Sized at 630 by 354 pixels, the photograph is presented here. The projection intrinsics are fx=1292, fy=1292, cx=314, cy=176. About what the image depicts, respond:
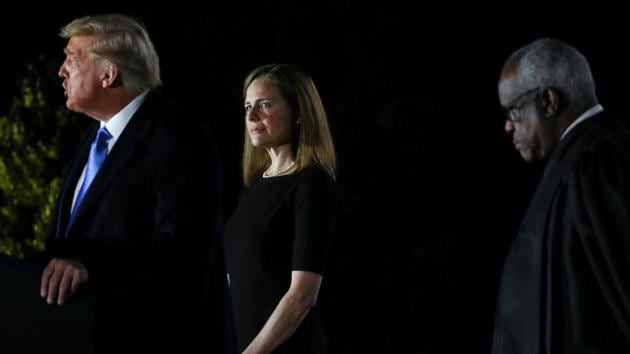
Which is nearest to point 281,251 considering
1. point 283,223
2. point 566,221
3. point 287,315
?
point 283,223

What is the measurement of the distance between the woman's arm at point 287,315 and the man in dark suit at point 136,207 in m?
0.48

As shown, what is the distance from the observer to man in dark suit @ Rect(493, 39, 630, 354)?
3510 mm

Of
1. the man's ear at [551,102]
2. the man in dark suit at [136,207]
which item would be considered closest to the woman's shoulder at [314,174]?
the man in dark suit at [136,207]

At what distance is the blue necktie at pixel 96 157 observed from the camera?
3.72 meters

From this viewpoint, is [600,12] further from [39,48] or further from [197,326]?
[197,326]

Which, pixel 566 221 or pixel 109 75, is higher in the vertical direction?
pixel 109 75

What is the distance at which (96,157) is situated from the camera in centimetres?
376

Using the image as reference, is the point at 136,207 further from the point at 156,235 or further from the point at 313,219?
the point at 313,219

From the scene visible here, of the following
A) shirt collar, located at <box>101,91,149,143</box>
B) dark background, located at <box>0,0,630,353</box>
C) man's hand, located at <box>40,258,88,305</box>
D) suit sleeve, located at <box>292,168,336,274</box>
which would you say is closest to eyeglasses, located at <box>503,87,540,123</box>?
suit sleeve, located at <box>292,168,336,274</box>

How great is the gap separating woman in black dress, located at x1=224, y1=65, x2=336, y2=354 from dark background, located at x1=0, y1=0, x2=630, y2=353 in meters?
3.39

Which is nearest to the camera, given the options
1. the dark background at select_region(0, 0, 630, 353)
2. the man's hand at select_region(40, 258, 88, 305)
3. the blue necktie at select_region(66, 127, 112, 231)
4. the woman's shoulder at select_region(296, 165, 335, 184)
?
the man's hand at select_region(40, 258, 88, 305)

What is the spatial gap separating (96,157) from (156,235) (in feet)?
1.43

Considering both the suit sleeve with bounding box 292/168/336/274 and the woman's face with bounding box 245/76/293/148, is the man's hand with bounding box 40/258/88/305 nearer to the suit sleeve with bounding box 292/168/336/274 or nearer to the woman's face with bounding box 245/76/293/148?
the suit sleeve with bounding box 292/168/336/274

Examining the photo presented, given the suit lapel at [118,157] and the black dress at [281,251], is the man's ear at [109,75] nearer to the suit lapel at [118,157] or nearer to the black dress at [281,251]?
the suit lapel at [118,157]
